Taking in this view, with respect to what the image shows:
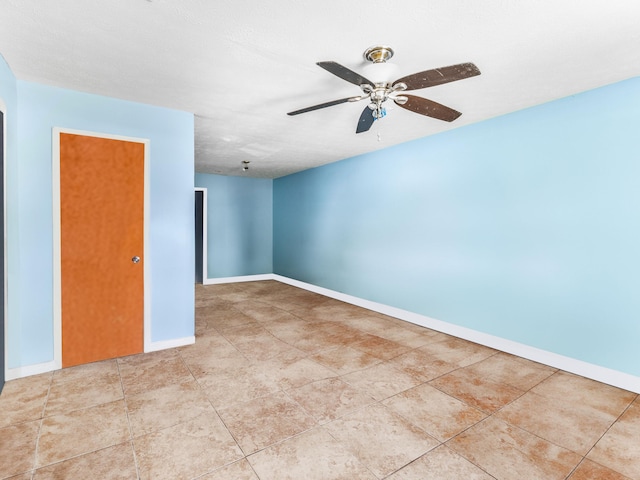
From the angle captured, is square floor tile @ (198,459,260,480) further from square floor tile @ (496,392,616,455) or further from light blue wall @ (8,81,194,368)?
light blue wall @ (8,81,194,368)

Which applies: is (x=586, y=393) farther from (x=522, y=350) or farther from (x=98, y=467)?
(x=98, y=467)

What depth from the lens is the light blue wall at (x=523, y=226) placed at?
8.86 feet

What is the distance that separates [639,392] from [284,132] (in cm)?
424

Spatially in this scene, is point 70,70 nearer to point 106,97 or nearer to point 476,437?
point 106,97

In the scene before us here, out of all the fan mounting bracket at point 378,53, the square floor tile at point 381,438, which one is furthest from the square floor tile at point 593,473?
the fan mounting bracket at point 378,53

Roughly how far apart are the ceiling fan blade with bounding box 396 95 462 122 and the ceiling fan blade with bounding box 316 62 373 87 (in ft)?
1.42

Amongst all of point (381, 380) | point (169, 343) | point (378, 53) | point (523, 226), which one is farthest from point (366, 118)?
point (169, 343)

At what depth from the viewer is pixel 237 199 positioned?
7355 millimetres

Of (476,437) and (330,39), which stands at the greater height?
(330,39)

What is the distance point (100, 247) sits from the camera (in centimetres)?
304

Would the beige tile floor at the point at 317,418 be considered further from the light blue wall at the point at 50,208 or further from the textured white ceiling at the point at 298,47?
the textured white ceiling at the point at 298,47

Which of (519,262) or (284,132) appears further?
(284,132)

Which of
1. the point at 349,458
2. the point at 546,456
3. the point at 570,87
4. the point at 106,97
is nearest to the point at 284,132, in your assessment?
the point at 106,97

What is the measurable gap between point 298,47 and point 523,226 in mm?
2772
